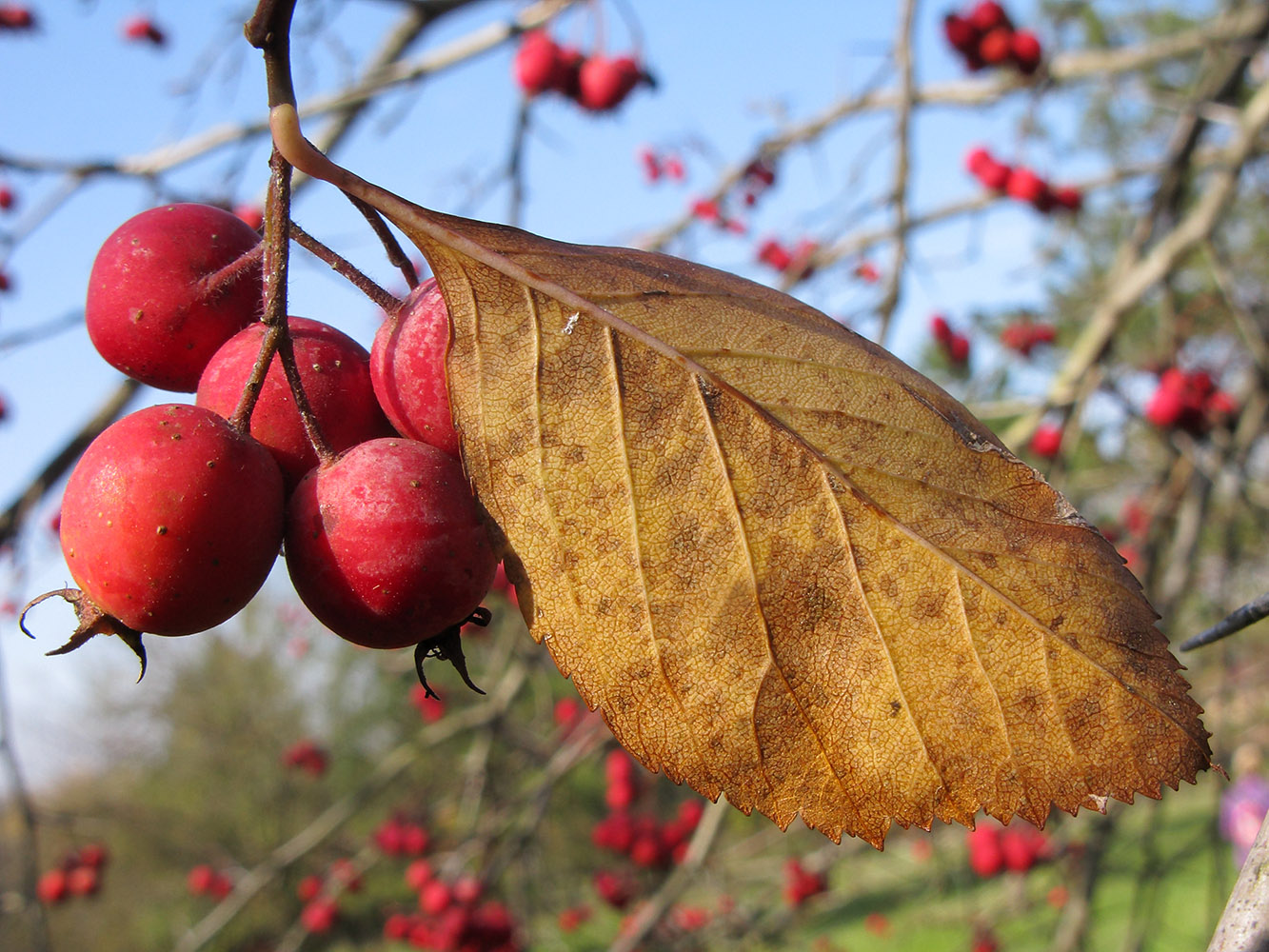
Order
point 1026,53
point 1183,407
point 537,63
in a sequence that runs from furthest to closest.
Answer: point 1026,53 < point 537,63 < point 1183,407

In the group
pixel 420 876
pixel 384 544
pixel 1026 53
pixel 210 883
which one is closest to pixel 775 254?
pixel 1026 53

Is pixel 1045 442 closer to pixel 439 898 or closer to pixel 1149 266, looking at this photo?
pixel 1149 266

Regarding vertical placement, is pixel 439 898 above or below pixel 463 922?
below

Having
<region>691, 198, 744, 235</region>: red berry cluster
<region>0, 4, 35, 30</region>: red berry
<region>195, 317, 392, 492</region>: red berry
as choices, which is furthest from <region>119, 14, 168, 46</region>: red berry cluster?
<region>195, 317, 392, 492</region>: red berry

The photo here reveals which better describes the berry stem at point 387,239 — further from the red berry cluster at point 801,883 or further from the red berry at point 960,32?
the red berry at point 960,32

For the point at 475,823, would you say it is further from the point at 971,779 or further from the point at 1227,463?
the point at 971,779
